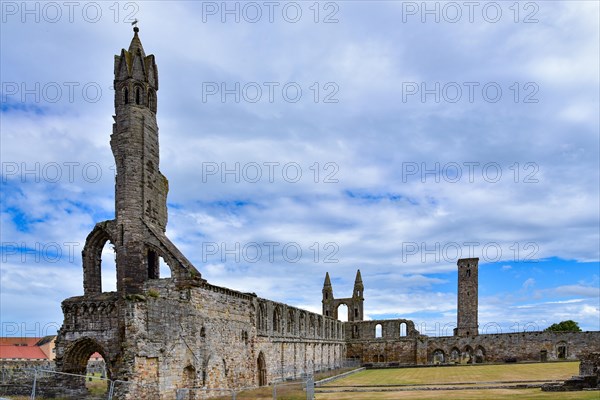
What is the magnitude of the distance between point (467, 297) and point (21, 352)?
60028 millimetres

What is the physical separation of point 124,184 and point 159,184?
266 cm

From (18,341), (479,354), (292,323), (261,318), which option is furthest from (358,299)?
(18,341)

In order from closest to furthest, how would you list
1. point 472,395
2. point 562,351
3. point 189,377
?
point 472,395, point 189,377, point 562,351

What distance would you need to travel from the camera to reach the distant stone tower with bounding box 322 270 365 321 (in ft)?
242

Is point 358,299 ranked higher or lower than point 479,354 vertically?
higher

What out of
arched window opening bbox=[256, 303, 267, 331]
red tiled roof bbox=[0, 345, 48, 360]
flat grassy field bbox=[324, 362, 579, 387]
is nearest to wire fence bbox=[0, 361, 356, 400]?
arched window opening bbox=[256, 303, 267, 331]

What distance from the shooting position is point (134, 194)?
30.1m

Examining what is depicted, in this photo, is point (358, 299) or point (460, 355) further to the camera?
point (358, 299)

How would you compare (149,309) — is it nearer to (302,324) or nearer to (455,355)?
(302,324)

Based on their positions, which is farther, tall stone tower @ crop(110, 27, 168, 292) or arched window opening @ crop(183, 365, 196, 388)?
tall stone tower @ crop(110, 27, 168, 292)

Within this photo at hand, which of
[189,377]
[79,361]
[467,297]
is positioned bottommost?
[467,297]

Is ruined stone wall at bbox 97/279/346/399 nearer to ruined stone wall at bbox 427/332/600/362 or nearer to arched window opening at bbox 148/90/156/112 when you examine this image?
arched window opening at bbox 148/90/156/112

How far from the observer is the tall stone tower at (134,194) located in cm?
2992

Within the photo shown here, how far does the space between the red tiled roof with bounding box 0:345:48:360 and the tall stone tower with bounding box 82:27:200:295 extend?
54843mm
